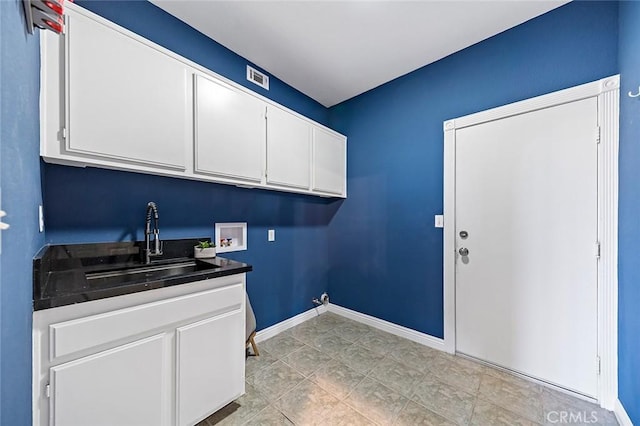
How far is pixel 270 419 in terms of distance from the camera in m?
1.42

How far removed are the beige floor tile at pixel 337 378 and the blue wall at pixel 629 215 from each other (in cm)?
149

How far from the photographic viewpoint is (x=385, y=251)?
262 cm

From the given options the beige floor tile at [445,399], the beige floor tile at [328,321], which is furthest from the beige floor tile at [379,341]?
the beige floor tile at [445,399]

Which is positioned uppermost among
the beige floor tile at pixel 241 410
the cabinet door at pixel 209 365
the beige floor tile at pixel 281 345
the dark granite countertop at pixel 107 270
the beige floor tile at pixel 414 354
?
the dark granite countertop at pixel 107 270

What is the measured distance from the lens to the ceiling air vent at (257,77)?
2.28 m

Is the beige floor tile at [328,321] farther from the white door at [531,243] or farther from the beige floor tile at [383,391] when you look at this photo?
the white door at [531,243]

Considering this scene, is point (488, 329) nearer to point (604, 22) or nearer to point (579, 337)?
point (579, 337)

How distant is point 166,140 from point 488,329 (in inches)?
109

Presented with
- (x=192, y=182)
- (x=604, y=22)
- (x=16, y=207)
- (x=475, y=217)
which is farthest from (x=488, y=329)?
(x=16, y=207)

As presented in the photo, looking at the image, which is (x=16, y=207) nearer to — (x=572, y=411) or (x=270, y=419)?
(x=270, y=419)

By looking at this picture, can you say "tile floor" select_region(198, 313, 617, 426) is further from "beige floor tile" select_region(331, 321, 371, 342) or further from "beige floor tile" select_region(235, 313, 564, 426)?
"beige floor tile" select_region(331, 321, 371, 342)

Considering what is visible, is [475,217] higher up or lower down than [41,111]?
lower down

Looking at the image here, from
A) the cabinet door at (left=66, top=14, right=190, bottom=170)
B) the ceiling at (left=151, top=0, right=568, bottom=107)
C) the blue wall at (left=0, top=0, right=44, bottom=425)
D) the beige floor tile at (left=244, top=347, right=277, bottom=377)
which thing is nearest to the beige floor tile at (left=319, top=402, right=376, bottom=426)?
the beige floor tile at (left=244, top=347, right=277, bottom=377)

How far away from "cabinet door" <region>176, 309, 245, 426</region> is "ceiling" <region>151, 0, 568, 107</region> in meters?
2.12
